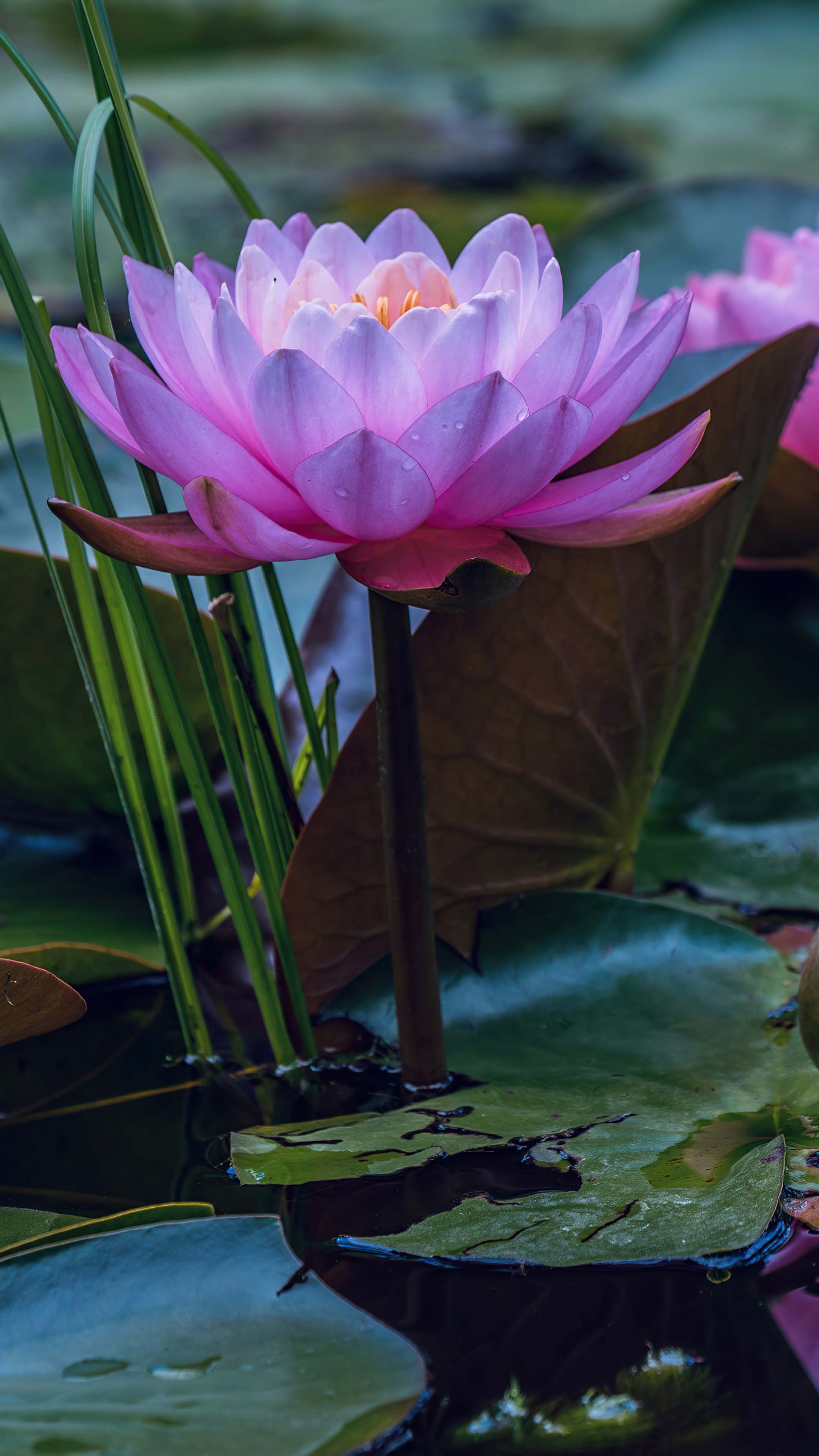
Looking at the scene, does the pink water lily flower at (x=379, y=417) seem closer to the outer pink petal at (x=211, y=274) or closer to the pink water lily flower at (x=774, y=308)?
the outer pink petal at (x=211, y=274)

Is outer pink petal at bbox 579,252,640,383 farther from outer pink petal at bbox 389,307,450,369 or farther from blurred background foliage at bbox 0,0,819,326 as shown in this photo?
blurred background foliage at bbox 0,0,819,326

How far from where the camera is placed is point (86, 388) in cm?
42

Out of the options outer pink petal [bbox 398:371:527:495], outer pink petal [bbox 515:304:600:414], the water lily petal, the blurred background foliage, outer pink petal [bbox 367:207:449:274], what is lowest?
outer pink petal [bbox 398:371:527:495]

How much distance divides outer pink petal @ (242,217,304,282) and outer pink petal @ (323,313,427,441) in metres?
0.13

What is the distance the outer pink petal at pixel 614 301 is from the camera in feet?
1.43

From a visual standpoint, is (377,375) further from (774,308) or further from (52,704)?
(774,308)

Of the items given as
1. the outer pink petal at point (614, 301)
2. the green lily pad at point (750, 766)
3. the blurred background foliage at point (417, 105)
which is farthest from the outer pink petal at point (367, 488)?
the blurred background foliage at point (417, 105)

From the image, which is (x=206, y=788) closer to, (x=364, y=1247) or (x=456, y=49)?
(x=364, y=1247)

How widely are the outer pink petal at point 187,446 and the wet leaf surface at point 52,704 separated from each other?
0.23 meters

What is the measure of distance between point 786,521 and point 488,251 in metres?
0.40

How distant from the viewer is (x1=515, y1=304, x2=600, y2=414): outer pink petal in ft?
1.24

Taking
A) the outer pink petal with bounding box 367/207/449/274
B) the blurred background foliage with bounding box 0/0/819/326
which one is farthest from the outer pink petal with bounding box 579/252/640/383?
the blurred background foliage with bounding box 0/0/819/326

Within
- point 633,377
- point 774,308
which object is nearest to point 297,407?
point 633,377

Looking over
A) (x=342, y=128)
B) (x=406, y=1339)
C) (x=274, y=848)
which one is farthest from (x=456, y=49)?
(x=406, y=1339)
